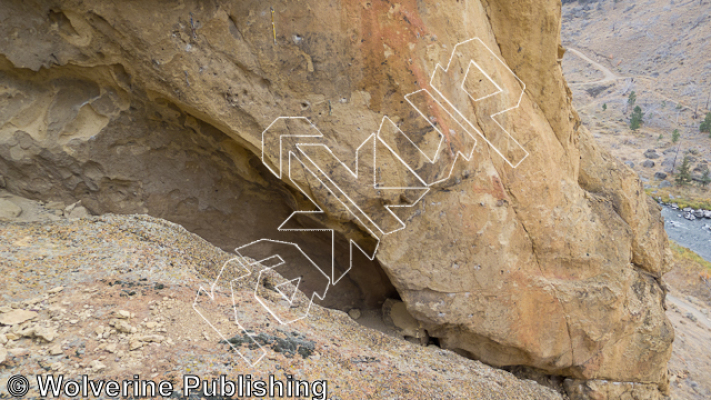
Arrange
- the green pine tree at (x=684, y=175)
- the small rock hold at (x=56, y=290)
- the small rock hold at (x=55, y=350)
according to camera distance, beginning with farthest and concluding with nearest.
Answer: the green pine tree at (x=684, y=175) → the small rock hold at (x=56, y=290) → the small rock hold at (x=55, y=350)

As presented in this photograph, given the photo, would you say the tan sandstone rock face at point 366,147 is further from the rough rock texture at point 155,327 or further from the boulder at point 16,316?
the boulder at point 16,316

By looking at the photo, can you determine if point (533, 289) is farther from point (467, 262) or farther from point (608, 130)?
point (608, 130)

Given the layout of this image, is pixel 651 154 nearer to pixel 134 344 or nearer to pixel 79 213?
pixel 79 213

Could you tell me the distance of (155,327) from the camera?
2.53 meters

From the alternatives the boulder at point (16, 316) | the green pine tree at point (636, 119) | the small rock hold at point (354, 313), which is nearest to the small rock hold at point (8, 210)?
the boulder at point (16, 316)

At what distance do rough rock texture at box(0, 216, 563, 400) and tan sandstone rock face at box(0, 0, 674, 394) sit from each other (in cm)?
73

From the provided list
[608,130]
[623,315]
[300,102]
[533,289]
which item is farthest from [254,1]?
[608,130]

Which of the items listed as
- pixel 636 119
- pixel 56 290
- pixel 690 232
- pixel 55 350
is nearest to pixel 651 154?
pixel 636 119

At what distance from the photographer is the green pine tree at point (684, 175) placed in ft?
62.1

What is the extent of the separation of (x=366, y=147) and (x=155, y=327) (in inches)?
90.6

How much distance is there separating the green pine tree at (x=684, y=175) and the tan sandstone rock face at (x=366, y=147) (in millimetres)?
17807

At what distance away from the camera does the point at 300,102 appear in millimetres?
3686

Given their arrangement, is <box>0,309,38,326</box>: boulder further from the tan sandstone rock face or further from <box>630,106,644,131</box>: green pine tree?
<box>630,106,644,131</box>: green pine tree

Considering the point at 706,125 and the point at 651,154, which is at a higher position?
the point at 706,125
